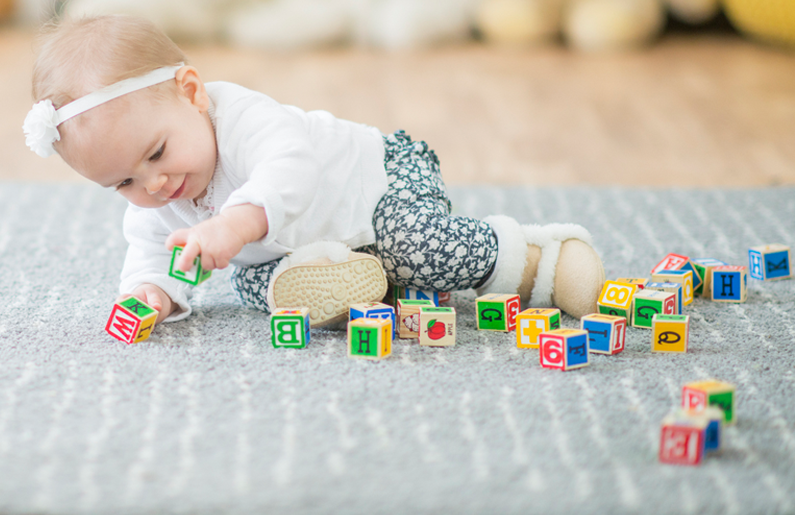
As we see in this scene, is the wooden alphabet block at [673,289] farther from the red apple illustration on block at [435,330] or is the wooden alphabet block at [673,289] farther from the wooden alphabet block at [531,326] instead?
the red apple illustration on block at [435,330]

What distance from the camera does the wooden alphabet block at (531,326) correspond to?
89 centimetres

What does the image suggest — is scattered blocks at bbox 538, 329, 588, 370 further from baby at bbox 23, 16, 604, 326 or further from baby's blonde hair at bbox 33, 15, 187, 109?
baby's blonde hair at bbox 33, 15, 187, 109

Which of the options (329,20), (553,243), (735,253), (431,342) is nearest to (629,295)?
(553,243)

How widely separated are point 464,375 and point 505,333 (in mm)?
167

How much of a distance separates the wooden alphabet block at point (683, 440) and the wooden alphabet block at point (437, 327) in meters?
0.31

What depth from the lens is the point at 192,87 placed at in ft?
3.11

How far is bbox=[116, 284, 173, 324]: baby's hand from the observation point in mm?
991

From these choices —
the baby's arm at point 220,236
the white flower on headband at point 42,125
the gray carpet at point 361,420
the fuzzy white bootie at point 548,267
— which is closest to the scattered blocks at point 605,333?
the gray carpet at point 361,420

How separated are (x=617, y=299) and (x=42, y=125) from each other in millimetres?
695

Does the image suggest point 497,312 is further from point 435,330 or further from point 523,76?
point 523,76

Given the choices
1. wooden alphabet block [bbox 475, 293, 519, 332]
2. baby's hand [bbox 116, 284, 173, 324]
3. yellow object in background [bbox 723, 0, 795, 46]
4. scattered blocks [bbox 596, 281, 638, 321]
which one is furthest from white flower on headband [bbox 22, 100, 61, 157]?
Answer: yellow object in background [bbox 723, 0, 795, 46]

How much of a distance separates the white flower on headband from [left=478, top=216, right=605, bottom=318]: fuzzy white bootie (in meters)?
0.57

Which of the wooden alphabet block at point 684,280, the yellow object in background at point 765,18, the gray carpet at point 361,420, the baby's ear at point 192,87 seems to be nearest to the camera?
the gray carpet at point 361,420

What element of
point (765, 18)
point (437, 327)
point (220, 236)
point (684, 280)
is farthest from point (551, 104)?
point (220, 236)
